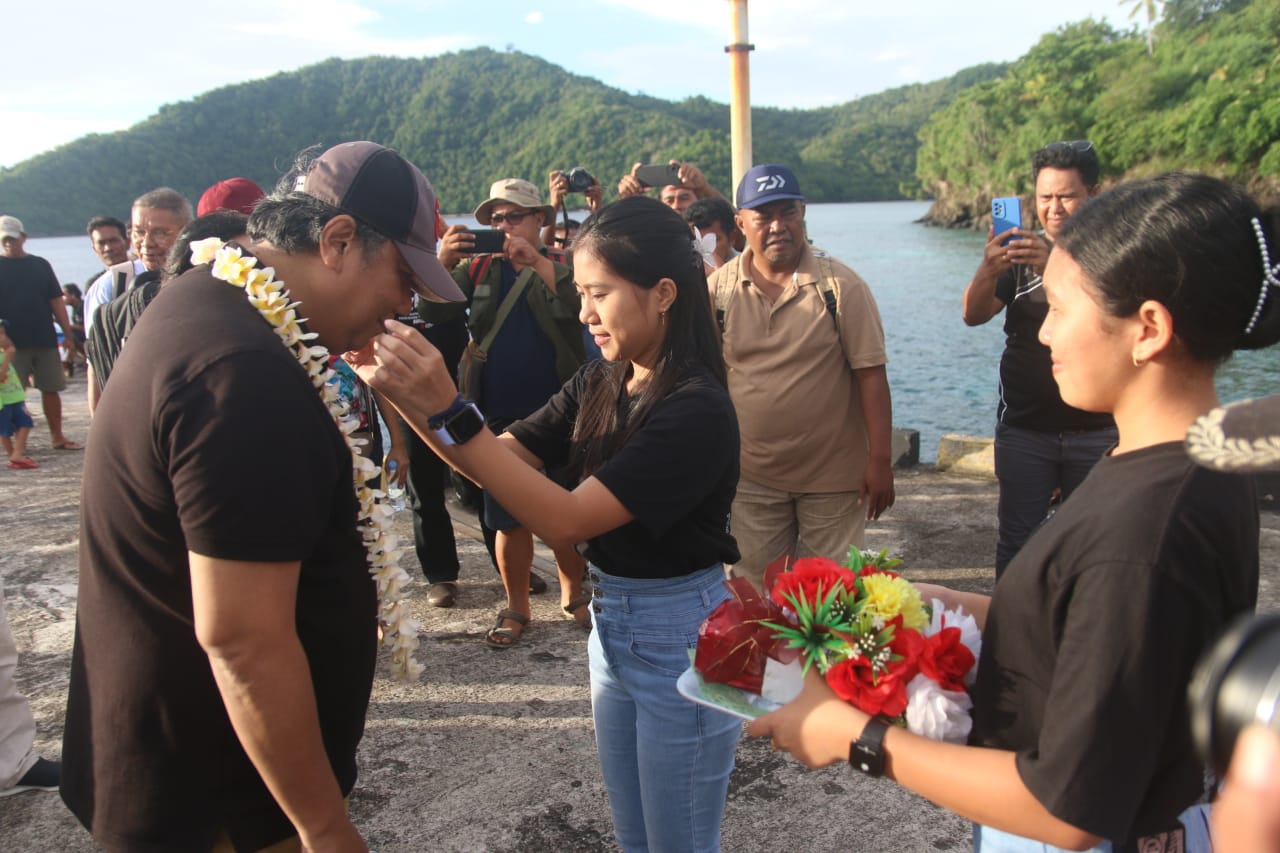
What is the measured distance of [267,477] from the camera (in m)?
1.38

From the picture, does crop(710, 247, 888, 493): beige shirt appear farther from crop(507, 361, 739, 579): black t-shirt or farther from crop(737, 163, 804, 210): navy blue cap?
crop(507, 361, 739, 579): black t-shirt

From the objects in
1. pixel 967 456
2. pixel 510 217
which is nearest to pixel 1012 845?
pixel 510 217

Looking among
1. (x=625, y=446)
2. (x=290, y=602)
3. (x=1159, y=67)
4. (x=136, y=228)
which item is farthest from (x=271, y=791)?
(x=1159, y=67)

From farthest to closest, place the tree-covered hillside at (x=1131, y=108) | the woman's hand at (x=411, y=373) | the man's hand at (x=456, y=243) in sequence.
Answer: the tree-covered hillside at (x=1131, y=108) → the man's hand at (x=456, y=243) → the woman's hand at (x=411, y=373)

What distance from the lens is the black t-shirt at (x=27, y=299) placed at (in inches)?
334

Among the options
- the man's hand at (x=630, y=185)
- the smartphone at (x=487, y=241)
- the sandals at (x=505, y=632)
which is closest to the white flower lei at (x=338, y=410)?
the sandals at (x=505, y=632)

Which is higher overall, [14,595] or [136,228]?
[136,228]

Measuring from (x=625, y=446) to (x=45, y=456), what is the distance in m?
8.95

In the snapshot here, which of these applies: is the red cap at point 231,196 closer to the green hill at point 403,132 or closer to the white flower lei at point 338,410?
the white flower lei at point 338,410

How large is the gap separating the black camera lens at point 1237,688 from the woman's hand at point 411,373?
1464mm

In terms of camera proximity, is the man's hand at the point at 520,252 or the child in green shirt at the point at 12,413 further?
the child in green shirt at the point at 12,413

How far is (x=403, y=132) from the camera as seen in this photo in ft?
188

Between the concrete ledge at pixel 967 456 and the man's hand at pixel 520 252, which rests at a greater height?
the man's hand at pixel 520 252

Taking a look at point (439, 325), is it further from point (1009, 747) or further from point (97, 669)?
point (1009, 747)
